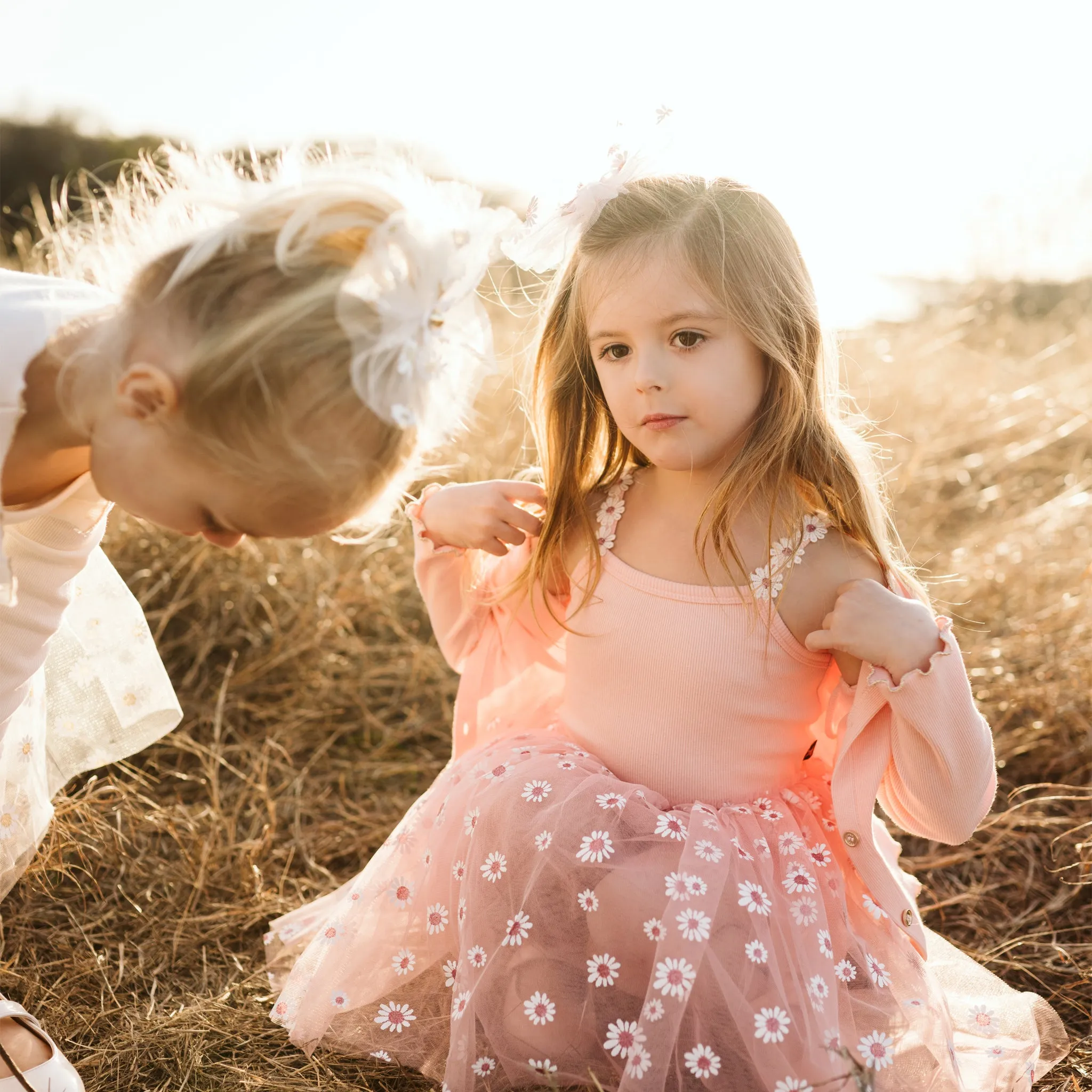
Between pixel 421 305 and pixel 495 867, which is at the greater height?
pixel 421 305

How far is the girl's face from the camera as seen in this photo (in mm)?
1781

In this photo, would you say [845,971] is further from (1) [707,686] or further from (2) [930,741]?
(1) [707,686]

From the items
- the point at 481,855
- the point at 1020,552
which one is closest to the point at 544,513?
the point at 481,855

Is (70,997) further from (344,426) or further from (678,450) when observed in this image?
(678,450)

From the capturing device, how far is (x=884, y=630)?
1.72m

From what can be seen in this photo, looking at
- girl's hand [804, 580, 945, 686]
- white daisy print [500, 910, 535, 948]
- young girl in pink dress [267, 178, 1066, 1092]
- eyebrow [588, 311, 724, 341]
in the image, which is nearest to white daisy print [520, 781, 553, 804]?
young girl in pink dress [267, 178, 1066, 1092]

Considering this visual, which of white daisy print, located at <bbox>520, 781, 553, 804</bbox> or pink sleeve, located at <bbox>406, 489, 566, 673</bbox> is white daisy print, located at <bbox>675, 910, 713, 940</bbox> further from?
pink sleeve, located at <bbox>406, 489, 566, 673</bbox>

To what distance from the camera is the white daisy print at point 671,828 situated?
1.74 metres

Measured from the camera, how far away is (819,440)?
1.88 metres

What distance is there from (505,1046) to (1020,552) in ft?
8.70

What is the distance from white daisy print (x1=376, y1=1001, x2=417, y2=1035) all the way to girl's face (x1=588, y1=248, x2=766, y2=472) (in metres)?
1.00

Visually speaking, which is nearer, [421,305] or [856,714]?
[421,305]

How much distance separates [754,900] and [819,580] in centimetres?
52

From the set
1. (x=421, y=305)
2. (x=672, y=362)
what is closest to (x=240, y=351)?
(x=421, y=305)
